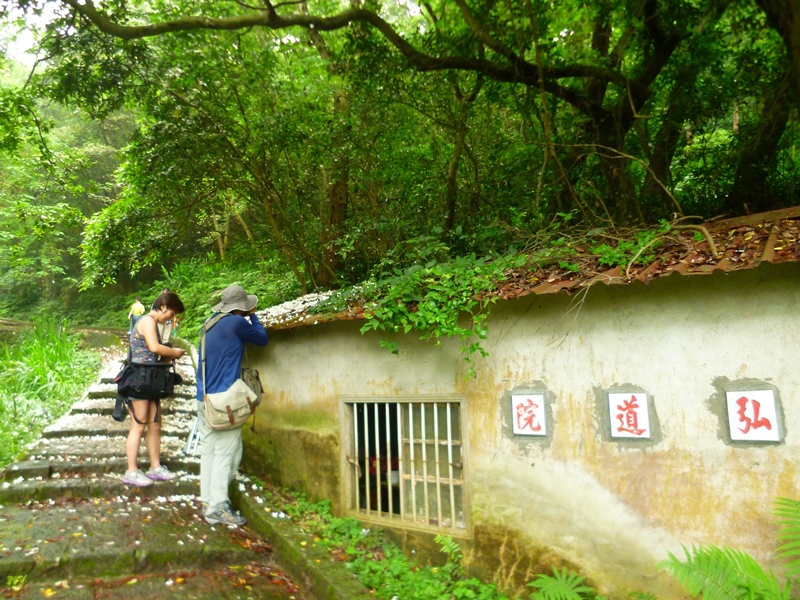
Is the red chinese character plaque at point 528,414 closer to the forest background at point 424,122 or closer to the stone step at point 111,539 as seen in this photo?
the forest background at point 424,122

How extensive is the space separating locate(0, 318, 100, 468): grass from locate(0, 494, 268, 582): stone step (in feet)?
6.55

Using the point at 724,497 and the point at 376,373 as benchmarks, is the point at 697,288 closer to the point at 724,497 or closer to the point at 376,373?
the point at 724,497

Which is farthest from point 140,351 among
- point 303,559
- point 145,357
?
point 303,559

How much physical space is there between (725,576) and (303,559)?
118 inches

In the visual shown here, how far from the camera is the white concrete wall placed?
3.41 metres

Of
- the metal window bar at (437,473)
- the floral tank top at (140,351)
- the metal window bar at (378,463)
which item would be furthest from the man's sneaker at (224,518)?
the metal window bar at (437,473)

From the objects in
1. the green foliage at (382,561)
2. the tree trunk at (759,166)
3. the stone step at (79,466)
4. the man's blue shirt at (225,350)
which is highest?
the tree trunk at (759,166)

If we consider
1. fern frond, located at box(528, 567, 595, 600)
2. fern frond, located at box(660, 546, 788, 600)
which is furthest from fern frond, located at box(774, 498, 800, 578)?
fern frond, located at box(528, 567, 595, 600)

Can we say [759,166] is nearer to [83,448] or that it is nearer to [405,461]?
[405,461]

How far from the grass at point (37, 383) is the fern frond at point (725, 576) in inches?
271

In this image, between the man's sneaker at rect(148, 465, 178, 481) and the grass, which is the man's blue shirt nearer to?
the man's sneaker at rect(148, 465, 178, 481)

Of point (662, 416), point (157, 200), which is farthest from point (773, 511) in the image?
point (157, 200)

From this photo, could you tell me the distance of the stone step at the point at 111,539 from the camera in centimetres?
414

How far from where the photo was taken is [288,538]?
488 centimetres
